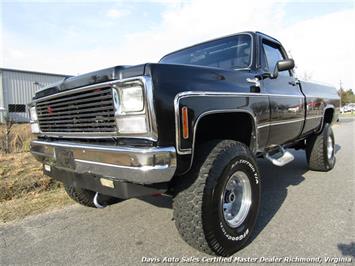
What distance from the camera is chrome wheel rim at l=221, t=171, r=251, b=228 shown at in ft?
9.30

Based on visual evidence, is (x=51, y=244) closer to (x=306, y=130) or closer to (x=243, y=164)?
(x=243, y=164)

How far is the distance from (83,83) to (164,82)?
717mm

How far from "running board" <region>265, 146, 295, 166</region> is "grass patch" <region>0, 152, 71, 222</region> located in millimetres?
2702

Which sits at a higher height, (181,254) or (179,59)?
(179,59)

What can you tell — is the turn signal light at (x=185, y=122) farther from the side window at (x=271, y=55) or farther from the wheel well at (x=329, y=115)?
the wheel well at (x=329, y=115)

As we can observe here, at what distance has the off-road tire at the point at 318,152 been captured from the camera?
17.8 ft

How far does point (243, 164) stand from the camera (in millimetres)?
2818

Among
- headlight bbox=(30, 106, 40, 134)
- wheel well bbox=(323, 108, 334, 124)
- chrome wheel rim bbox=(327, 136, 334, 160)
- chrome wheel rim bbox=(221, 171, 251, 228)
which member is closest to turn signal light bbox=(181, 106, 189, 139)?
chrome wheel rim bbox=(221, 171, 251, 228)

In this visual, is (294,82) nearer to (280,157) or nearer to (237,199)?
(280,157)

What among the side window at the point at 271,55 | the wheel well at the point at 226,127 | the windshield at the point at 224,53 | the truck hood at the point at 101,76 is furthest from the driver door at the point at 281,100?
the truck hood at the point at 101,76

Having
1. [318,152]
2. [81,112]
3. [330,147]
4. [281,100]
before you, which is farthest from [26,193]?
[330,147]

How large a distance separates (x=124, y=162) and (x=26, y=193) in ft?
9.81

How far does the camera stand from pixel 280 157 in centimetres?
395

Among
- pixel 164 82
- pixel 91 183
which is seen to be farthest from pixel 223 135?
pixel 91 183
